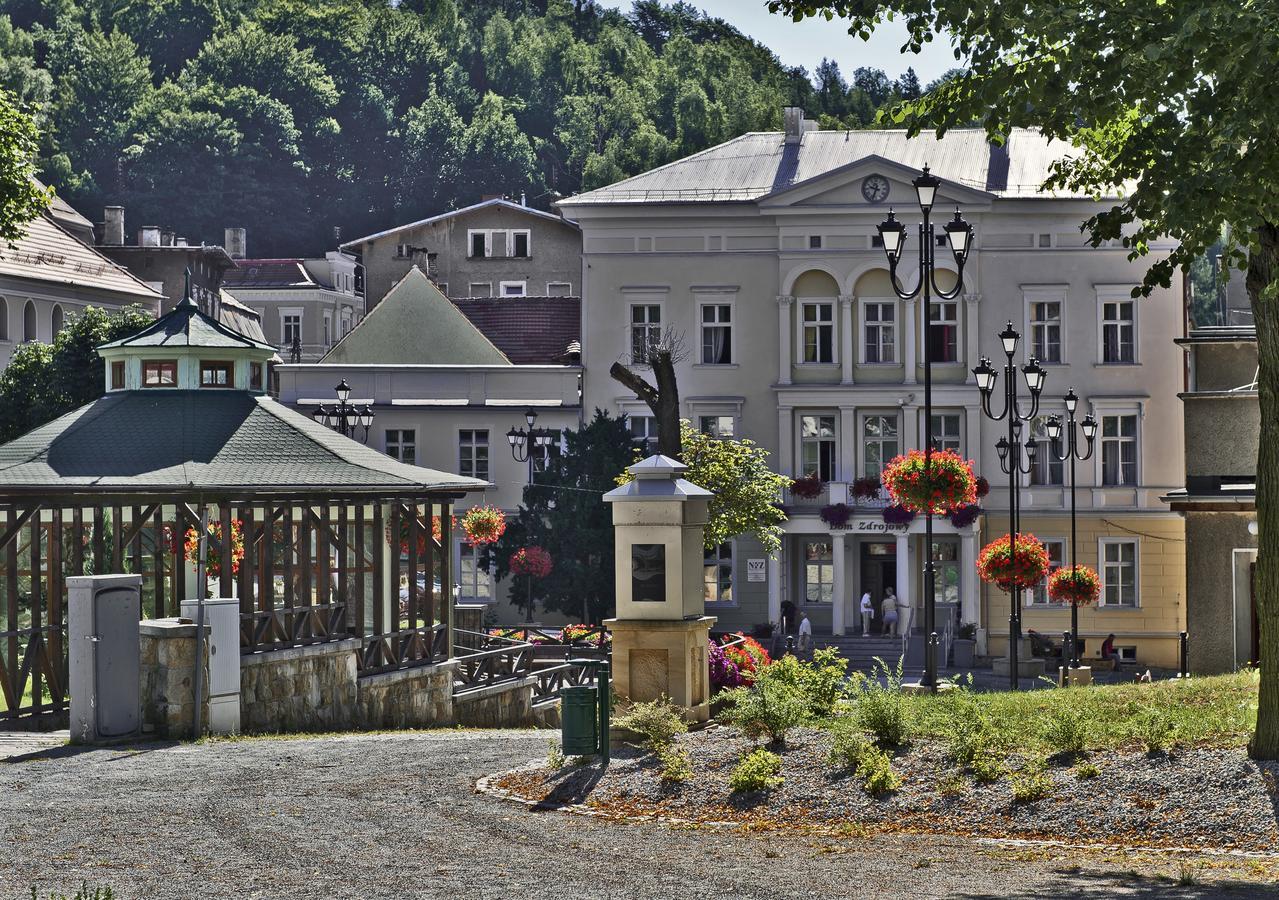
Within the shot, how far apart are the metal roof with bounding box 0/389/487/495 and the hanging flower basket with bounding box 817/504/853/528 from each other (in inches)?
910

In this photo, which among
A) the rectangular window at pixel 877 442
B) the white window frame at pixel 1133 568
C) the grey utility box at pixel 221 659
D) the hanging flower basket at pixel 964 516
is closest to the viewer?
the grey utility box at pixel 221 659

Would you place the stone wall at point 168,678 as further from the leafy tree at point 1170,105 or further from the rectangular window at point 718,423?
the rectangular window at point 718,423

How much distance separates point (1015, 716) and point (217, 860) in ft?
25.0

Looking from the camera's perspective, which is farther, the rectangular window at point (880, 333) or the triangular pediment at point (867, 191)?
the rectangular window at point (880, 333)

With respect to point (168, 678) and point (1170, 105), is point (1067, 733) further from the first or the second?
point (168, 678)

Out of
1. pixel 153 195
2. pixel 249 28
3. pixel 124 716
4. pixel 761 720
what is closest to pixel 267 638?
pixel 124 716

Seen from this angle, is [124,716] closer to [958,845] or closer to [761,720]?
[761,720]

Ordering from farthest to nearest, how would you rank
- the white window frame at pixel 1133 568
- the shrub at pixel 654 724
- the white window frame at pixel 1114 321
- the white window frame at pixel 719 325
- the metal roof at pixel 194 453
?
the white window frame at pixel 719 325, the white window frame at pixel 1114 321, the white window frame at pixel 1133 568, the metal roof at pixel 194 453, the shrub at pixel 654 724

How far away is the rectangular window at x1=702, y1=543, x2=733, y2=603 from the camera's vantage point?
5469 cm

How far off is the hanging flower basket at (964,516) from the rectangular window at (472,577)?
12.9 metres

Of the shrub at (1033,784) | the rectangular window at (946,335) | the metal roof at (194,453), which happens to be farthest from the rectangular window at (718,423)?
the shrub at (1033,784)

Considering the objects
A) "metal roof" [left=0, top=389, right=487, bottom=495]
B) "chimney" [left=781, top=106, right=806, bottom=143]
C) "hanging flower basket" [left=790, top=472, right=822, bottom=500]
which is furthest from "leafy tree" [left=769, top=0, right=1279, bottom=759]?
"chimney" [left=781, top=106, right=806, bottom=143]

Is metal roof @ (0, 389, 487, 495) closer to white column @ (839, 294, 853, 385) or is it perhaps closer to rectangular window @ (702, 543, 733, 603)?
rectangular window @ (702, 543, 733, 603)

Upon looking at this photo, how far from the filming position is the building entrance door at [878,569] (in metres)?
55.3
